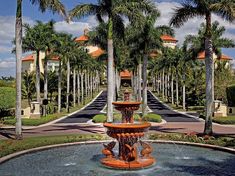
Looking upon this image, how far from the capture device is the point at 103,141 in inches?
910

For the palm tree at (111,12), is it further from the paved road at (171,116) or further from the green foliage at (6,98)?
the green foliage at (6,98)

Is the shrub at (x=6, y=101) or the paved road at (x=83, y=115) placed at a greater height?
the shrub at (x=6, y=101)

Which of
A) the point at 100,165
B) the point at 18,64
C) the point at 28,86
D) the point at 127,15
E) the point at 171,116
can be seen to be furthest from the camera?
the point at 28,86

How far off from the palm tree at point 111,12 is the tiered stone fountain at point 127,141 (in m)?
11.1

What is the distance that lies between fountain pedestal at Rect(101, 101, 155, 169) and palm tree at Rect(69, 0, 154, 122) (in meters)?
11.1

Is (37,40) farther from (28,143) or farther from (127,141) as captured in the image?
(127,141)

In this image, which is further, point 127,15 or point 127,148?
point 127,15

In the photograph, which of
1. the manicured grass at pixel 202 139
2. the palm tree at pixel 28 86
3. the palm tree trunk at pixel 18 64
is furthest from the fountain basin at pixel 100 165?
the palm tree at pixel 28 86

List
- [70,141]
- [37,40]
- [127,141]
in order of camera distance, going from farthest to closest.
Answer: [37,40]
[70,141]
[127,141]

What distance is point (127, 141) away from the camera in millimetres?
16031

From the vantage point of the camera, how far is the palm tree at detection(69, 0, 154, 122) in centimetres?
2803

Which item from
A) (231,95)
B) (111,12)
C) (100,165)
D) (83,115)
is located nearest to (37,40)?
(83,115)

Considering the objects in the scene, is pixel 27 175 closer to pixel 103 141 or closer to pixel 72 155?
pixel 72 155

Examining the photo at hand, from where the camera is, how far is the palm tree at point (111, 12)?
28031mm
